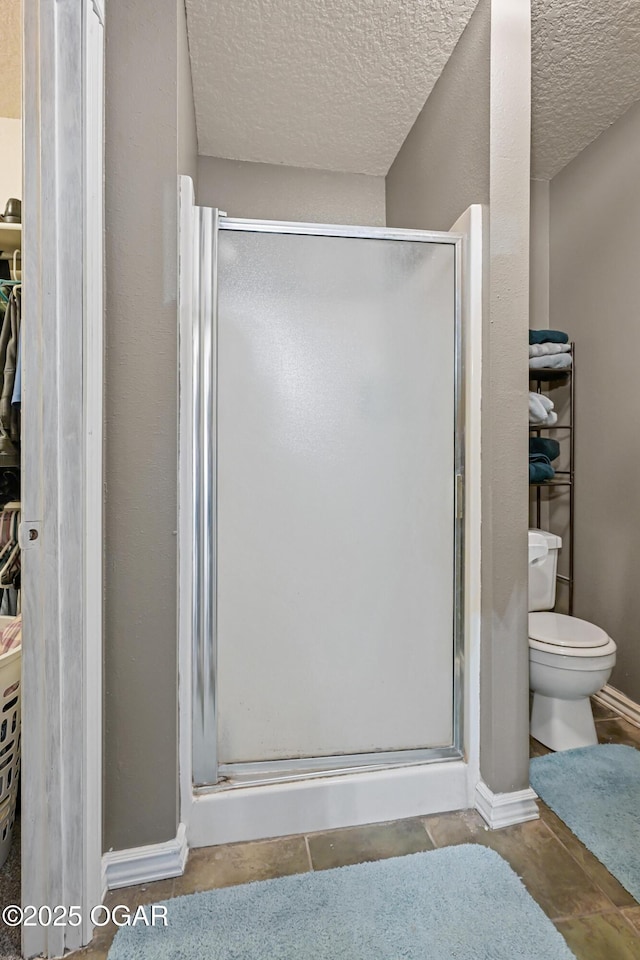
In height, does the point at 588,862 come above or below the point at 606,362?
below

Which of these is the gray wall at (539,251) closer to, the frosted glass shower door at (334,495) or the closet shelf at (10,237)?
the frosted glass shower door at (334,495)

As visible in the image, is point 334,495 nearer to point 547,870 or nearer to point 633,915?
point 547,870

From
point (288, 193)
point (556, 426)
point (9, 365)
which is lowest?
point (556, 426)

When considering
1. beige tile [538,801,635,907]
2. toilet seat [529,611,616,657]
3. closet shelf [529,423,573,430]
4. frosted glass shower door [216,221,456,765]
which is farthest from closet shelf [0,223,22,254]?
beige tile [538,801,635,907]

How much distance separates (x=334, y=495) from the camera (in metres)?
1.53

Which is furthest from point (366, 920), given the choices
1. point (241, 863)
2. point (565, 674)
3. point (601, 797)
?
point (565, 674)

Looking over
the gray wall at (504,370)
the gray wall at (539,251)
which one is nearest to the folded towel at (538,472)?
the gray wall at (504,370)

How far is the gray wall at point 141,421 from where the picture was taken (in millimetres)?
1228

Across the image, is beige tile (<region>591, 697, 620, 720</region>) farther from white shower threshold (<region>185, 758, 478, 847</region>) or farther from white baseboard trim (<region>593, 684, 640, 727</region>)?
white shower threshold (<region>185, 758, 478, 847</region>)

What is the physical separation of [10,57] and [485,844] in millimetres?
3013

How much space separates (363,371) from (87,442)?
83 centimetres

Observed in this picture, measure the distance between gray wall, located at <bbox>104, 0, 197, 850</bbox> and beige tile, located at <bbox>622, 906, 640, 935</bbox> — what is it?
1140mm

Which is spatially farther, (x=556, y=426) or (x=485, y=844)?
(x=556, y=426)

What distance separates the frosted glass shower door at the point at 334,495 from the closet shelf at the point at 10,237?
3.07 feet
